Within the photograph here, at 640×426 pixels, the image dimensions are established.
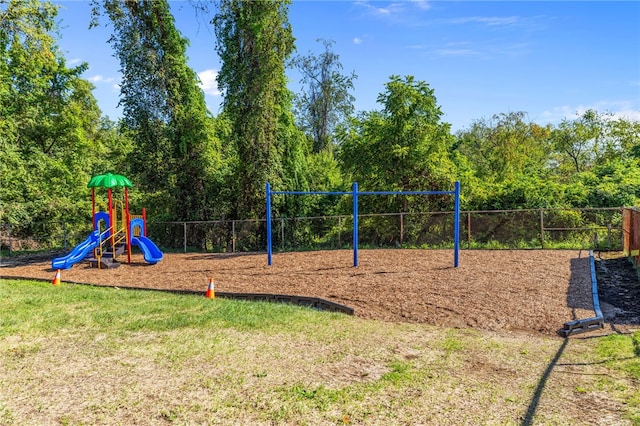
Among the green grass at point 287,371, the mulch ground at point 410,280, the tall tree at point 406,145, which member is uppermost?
the tall tree at point 406,145

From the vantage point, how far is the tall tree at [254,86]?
19344mm

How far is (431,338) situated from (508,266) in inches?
250

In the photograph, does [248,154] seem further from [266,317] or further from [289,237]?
[266,317]

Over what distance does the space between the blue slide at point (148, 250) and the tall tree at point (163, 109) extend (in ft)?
20.6

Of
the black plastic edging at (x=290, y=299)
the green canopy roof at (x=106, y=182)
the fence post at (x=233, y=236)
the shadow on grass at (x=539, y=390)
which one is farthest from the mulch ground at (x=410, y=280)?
the fence post at (x=233, y=236)

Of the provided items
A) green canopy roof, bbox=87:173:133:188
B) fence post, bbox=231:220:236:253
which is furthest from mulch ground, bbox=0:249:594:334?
fence post, bbox=231:220:236:253

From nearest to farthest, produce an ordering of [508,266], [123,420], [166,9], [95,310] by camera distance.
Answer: [123,420], [95,310], [508,266], [166,9]

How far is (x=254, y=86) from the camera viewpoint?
19.4 meters

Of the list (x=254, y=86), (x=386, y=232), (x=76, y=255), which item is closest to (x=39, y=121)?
(x=254, y=86)

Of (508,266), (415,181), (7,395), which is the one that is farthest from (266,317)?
(415,181)

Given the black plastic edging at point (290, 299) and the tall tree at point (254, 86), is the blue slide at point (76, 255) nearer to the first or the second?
the black plastic edging at point (290, 299)

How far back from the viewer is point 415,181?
1903cm

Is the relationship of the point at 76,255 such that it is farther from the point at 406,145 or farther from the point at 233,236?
the point at 406,145

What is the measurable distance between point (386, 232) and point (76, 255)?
11.6 meters
